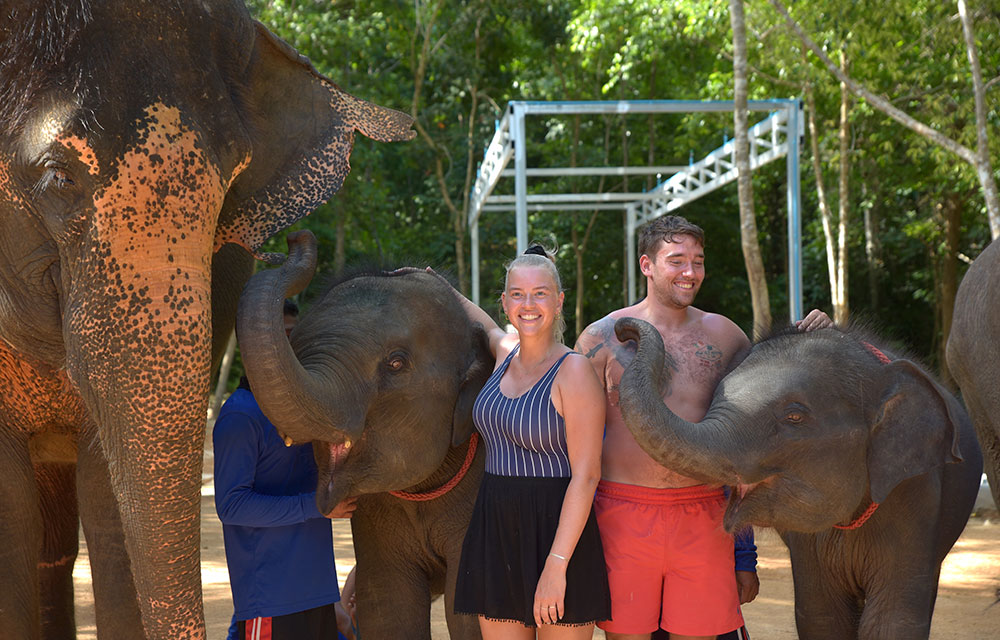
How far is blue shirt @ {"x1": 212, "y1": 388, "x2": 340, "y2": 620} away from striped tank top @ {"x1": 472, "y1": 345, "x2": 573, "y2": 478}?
25.9 inches

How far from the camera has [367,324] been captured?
11.5 feet

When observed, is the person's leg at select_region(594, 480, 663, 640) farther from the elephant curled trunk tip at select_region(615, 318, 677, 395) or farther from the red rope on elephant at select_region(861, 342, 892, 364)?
the red rope on elephant at select_region(861, 342, 892, 364)

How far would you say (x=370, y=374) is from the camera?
3439 mm

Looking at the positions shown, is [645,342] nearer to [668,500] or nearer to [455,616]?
[668,500]

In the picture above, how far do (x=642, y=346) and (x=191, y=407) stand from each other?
1348mm

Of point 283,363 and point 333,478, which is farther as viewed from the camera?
point 333,478

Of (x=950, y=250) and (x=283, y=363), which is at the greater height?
(x=950, y=250)

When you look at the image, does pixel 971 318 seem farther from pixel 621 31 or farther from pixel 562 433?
pixel 621 31

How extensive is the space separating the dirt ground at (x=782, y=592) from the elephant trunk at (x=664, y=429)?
1492 millimetres

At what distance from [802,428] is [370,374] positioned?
1.37 m

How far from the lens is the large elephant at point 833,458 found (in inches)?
128

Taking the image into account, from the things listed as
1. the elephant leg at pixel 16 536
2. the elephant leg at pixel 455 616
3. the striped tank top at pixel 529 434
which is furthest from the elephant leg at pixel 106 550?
the striped tank top at pixel 529 434

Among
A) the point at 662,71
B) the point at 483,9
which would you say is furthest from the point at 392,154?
the point at 662,71

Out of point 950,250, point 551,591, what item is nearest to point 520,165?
point 551,591
